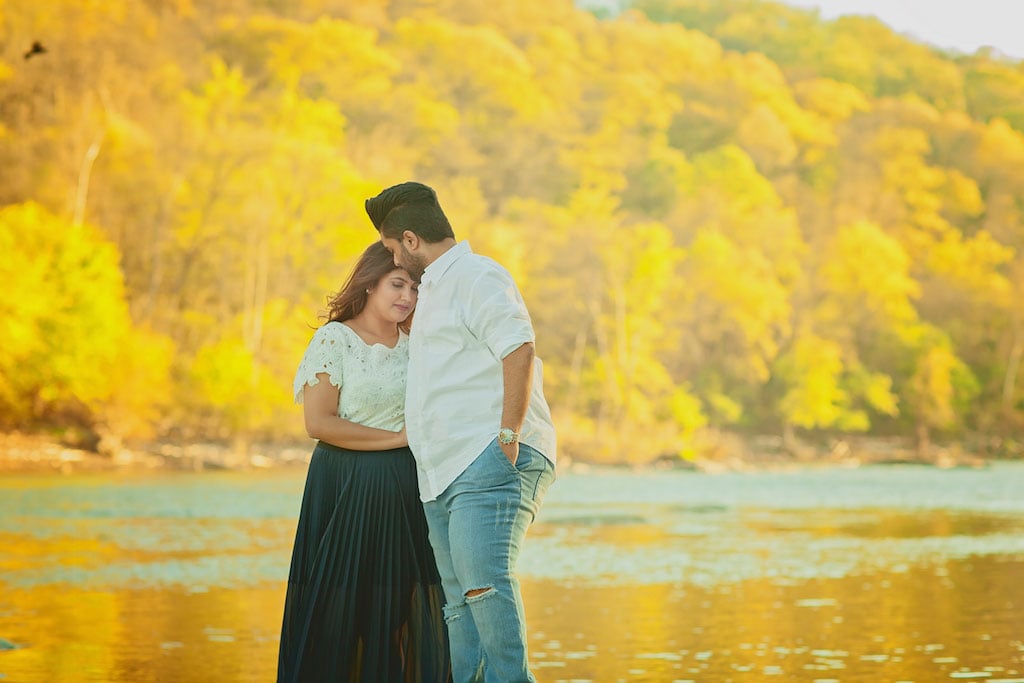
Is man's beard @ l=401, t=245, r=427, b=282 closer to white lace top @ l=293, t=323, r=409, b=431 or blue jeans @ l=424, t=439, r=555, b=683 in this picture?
white lace top @ l=293, t=323, r=409, b=431

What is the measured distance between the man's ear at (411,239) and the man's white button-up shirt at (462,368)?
10 centimetres

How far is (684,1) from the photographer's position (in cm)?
9219

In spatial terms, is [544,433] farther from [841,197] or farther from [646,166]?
[841,197]

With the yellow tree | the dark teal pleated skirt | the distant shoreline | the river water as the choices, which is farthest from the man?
the yellow tree

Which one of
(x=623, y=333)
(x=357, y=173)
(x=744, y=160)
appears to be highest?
(x=744, y=160)

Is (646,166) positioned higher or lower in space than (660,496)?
higher

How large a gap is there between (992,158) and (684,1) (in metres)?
29.2

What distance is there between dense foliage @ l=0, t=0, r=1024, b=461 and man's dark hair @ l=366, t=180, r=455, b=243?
1041 inches

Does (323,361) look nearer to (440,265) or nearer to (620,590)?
(440,265)

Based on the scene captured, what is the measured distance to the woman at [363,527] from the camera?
14.3ft

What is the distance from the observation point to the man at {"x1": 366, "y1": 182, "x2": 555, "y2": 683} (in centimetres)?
373

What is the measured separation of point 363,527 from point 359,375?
42 cm

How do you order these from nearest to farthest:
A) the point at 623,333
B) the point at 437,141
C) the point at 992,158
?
1. the point at 623,333
2. the point at 437,141
3. the point at 992,158

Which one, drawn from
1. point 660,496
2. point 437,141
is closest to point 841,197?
point 437,141
